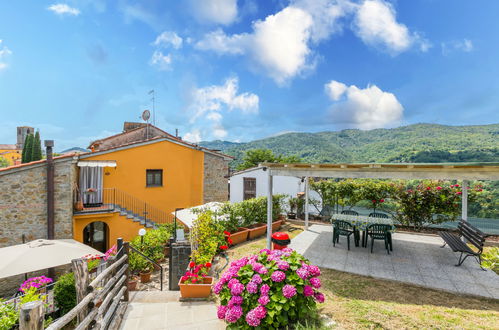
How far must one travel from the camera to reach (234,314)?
A: 332cm

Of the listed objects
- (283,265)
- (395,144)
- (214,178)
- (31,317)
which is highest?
(395,144)

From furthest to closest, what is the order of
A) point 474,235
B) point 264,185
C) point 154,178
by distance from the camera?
point 264,185
point 154,178
point 474,235

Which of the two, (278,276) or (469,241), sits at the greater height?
(278,276)

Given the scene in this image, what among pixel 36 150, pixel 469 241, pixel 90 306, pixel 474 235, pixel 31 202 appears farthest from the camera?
pixel 36 150

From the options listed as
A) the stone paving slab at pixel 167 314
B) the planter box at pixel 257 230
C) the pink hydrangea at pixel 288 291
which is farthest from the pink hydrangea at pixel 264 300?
the planter box at pixel 257 230

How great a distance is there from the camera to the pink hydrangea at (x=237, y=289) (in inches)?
136

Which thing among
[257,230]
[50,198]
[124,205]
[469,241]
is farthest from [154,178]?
[469,241]

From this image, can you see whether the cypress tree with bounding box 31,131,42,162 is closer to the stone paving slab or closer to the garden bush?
the garden bush

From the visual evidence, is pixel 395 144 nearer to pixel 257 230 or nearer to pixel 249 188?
pixel 249 188

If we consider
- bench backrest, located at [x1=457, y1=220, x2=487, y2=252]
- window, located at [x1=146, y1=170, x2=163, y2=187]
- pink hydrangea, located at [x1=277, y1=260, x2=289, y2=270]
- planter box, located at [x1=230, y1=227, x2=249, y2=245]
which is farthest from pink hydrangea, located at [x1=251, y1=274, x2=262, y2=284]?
window, located at [x1=146, y1=170, x2=163, y2=187]

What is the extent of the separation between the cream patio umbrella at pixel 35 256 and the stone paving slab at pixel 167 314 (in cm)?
255

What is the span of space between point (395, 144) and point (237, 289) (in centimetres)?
5720

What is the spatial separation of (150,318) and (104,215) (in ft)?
30.7

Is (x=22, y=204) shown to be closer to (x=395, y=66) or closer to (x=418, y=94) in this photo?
(x=395, y=66)
